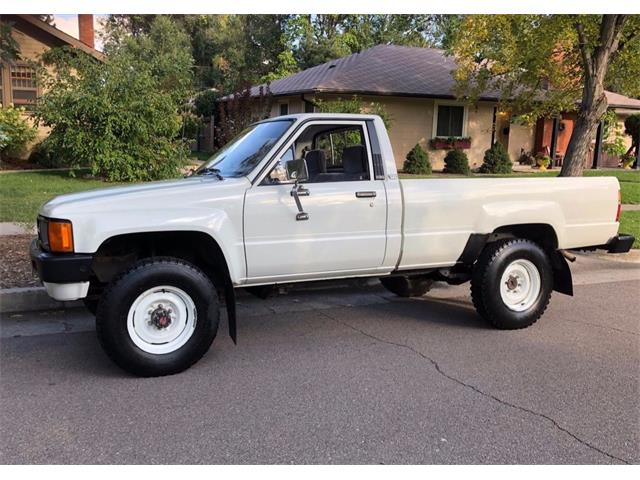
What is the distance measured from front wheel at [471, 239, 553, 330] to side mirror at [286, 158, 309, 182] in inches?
81.0

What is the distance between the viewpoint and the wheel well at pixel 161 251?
4660 millimetres

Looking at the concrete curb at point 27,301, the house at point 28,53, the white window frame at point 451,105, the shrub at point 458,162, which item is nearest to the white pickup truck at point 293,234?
the concrete curb at point 27,301

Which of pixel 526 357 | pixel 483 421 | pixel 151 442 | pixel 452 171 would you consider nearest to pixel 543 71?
pixel 452 171

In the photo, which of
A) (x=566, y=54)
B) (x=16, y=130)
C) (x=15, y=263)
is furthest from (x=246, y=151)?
(x=16, y=130)

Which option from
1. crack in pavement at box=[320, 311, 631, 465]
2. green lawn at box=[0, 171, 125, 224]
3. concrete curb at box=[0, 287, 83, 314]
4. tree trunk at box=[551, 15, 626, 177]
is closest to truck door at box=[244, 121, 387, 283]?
crack in pavement at box=[320, 311, 631, 465]

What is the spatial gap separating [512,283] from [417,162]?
603 inches

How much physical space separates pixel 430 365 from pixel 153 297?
2232 mm

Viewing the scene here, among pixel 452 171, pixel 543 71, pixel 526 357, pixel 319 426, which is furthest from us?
pixel 452 171

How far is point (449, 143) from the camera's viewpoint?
22.9 m

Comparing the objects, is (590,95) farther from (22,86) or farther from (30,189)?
(22,86)

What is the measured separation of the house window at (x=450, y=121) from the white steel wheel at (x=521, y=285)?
1790 cm

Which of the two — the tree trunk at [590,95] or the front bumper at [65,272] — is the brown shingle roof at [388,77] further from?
the front bumper at [65,272]

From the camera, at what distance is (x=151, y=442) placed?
3.40m

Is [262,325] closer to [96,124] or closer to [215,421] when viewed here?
[215,421]
